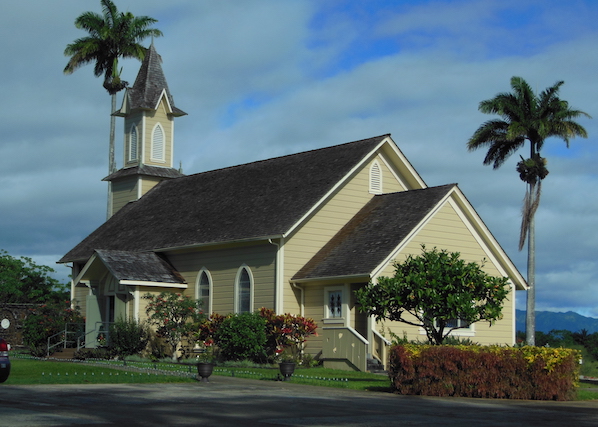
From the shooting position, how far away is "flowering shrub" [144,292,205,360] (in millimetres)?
34125

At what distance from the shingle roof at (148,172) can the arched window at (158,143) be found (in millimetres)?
670

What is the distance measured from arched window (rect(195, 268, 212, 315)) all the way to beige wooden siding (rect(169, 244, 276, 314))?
0.62 feet

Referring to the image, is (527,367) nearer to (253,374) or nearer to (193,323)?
(253,374)

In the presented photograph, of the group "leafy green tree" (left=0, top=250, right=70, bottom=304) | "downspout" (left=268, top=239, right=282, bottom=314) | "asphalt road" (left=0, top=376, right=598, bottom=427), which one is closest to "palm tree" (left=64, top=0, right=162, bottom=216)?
"leafy green tree" (left=0, top=250, right=70, bottom=304)

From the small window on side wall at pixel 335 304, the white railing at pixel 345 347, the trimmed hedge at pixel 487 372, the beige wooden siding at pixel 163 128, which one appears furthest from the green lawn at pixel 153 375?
the beige wooden siding at pixel 163 128

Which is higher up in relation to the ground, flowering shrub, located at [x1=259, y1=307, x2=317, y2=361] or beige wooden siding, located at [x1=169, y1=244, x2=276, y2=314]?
beige wooden siding, located at [x1=169, y1=244, x2=276, y2=314]

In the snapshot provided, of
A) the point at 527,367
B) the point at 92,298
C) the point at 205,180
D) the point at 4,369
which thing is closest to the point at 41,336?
the point at 92,298

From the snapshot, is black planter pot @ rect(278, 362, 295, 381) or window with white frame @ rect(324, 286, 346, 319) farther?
window with white frame @ rect(324, 286, 346, 319)

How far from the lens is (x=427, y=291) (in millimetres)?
23109

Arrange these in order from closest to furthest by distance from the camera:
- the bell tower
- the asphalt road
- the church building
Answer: the asphalt road
the church building
the bell tower

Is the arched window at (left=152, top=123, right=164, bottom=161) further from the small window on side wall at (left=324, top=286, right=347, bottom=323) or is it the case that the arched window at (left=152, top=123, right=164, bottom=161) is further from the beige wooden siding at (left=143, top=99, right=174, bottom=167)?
the small window on side wall at (left=324, top=286, right=347, bottom=323)

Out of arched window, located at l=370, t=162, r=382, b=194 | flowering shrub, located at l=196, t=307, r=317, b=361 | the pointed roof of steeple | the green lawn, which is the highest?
the pointed roof of steeple

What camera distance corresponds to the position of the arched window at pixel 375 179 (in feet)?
120

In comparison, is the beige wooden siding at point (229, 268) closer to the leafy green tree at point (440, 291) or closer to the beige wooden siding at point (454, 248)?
the beige wooden siding at point (454, 248)
